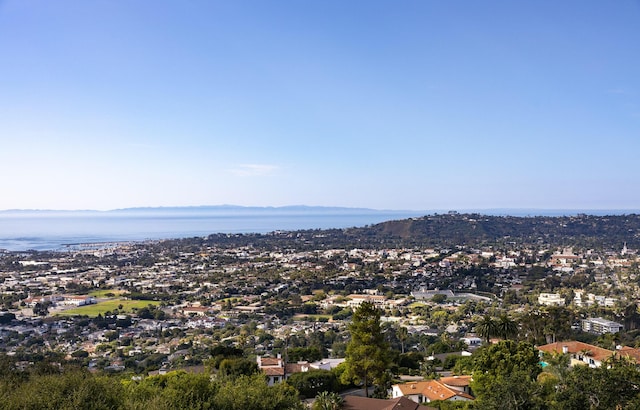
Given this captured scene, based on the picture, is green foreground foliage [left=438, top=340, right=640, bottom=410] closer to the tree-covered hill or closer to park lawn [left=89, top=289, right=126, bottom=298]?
park lawn [left=89, top=289, right=126, bottom=298]

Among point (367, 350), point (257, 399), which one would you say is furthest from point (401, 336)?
point (257, 399)

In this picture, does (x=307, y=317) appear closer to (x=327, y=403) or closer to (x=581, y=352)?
(x=581, y=352)

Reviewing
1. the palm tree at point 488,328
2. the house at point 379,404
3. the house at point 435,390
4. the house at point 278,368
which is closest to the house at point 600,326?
the palm tree at point 488,328

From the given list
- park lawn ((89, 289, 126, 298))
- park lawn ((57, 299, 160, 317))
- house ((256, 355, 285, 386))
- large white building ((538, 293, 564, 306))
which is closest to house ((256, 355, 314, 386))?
house ((256, 355, 285, 386))

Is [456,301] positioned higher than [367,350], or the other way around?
[367,350]

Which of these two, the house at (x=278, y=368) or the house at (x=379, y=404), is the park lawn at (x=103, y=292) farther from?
the house at (x=379, y=404)

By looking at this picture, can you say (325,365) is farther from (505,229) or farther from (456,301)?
(505,229)

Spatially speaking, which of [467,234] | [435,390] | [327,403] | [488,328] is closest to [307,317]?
[488,328]
